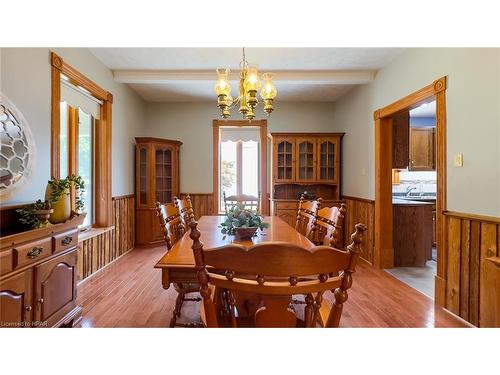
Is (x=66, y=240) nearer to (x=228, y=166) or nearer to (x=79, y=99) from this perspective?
(x=79, y=99)

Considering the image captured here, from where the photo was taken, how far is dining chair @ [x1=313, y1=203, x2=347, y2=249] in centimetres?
170

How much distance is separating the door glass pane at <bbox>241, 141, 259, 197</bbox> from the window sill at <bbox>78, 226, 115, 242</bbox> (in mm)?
2956

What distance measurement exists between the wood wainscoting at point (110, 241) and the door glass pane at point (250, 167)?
235 cm

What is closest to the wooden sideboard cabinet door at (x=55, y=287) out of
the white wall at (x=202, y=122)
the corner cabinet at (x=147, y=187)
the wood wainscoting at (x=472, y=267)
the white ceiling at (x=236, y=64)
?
the white ceiling at (x=236, y=64)

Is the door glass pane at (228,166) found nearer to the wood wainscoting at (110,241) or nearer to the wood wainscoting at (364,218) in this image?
the wood wainscoting at (110,241)

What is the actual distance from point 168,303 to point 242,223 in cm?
121

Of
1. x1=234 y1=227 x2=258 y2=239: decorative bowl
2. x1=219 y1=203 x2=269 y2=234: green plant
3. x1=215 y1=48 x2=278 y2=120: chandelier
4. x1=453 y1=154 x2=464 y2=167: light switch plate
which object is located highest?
x1=215 y1=48 x2=278 y2=120: chandelier

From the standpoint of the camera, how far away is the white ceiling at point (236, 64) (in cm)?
326

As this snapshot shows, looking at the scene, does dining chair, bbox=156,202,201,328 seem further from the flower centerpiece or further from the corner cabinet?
the corner cabinet

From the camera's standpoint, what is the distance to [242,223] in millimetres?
1939

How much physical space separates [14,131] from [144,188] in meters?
2.84

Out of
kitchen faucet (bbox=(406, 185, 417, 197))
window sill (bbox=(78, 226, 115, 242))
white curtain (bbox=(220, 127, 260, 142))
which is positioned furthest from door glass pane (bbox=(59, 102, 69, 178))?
kitchen faucet (bbox=(406, 185, 417, 197))

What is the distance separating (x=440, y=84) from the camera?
101 inches
